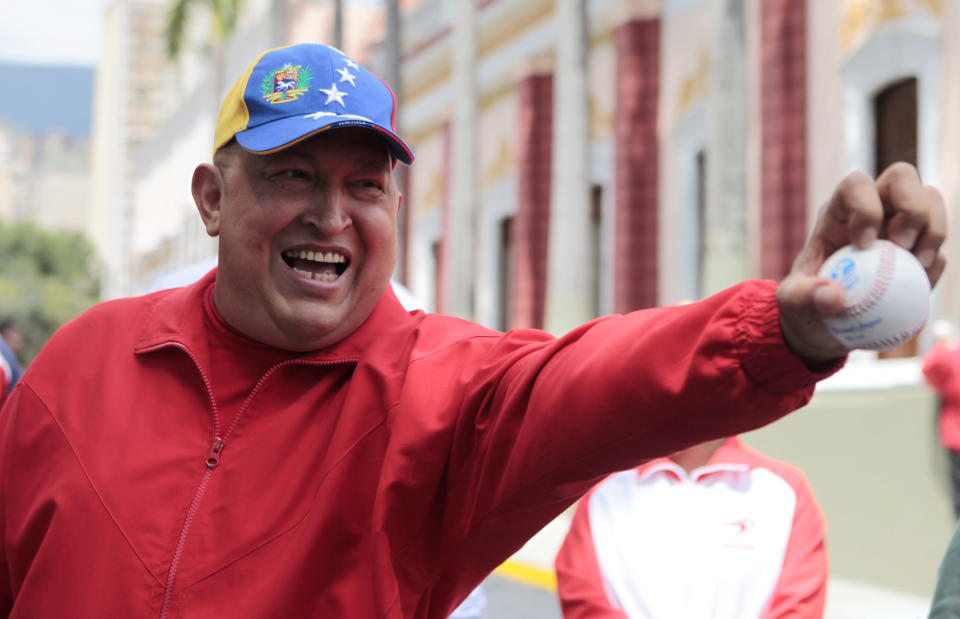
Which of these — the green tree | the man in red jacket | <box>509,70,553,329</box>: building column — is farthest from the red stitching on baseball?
the green tree

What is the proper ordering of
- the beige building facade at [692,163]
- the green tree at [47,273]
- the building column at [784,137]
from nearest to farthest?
1. the beige building facade at [692,163]
2. the building column at [784,137]
3. the green tree at [47,273]

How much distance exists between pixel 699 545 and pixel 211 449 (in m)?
2.21

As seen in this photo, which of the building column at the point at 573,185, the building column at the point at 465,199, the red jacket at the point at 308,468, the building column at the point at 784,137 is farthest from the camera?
the building column at the point at 465,199

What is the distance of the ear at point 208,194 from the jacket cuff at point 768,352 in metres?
1.25

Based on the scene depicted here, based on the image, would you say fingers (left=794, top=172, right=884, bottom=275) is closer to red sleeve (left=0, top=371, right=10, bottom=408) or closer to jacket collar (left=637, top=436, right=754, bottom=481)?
jacket collar (left=637, top=436, right=754, bottom=481)

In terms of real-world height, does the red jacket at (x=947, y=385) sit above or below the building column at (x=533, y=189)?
below

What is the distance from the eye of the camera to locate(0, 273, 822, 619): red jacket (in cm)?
222

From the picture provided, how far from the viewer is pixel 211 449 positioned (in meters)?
2.52

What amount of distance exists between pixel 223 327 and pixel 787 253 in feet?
43.4

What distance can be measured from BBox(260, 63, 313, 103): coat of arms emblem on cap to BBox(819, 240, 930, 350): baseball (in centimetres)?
113

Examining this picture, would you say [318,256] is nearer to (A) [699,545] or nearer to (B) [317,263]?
(B) [317,263]

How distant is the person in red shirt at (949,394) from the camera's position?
1002 centimetres

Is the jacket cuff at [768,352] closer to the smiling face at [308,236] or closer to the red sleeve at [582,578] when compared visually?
the smiling face at [308,236]

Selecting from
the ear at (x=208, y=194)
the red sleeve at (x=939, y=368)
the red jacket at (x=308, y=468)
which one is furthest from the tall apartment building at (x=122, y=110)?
the red jacket at (x=308, y=468)
